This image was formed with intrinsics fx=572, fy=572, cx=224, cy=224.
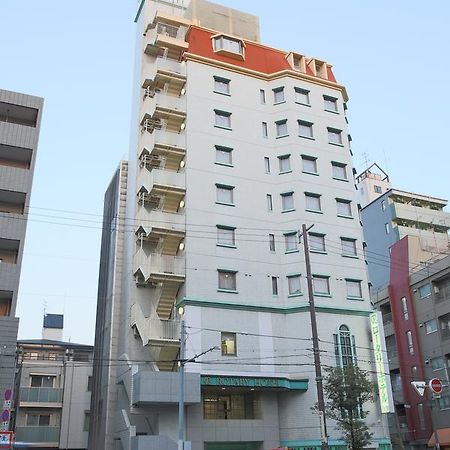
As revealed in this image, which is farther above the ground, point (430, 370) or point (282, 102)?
point (282, 102)

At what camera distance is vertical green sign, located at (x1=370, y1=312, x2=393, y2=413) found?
40031mm

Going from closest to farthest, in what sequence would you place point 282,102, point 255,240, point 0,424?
point 0,424 → point 255,240 → point 282,102

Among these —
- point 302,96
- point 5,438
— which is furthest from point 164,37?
point 5,438

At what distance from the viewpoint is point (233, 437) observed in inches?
1471

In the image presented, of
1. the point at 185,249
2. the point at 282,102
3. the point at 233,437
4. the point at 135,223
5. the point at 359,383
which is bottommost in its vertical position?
the point at 233,437

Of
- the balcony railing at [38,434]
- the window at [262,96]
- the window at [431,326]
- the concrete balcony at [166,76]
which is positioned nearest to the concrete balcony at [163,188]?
the concrete balcony at [166,76]

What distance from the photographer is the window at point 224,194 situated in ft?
146

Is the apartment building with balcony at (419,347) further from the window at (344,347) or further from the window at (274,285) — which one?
the window at (274,285)

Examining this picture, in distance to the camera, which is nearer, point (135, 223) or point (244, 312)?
point (244, 312)

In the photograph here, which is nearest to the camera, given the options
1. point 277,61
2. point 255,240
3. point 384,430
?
point 384,430

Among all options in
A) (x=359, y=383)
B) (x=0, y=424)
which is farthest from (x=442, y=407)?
(x=0, y=424)

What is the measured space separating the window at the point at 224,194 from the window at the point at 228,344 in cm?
1041

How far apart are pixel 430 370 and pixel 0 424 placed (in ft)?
138

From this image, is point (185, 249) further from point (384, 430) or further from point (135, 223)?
point (384, 430)
